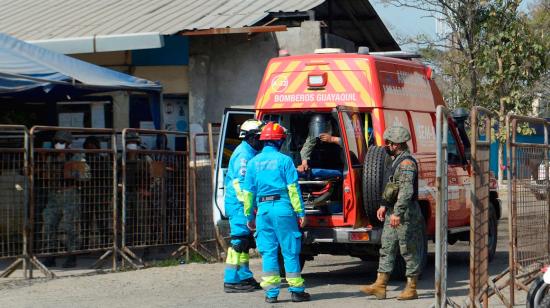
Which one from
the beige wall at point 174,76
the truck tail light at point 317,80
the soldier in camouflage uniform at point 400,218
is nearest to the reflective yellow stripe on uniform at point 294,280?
the soldier in camouflage uniform at point 400,218

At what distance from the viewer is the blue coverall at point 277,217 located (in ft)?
33.3

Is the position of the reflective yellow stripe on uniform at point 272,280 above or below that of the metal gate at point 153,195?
below

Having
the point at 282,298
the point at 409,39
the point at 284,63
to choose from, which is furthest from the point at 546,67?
the point at 282,298

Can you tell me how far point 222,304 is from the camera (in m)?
10.1

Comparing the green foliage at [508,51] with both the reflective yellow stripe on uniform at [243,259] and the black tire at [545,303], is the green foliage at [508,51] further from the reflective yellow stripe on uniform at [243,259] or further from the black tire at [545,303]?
the black tire at [545,303]

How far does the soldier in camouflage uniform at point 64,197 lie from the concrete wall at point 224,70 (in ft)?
20.0

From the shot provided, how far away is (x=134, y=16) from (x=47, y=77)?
20.3 feet

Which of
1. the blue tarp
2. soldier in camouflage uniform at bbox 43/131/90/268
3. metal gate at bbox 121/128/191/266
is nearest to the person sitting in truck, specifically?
metal gate at bbox 121/128/191/266

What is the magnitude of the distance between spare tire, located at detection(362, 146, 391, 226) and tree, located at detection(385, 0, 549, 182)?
15.9 m

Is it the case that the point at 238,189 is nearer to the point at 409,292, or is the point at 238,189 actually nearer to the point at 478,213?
the point at 409,292

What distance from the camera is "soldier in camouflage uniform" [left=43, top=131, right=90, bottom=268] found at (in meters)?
12.3

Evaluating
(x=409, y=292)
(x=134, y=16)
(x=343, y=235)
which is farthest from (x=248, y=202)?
(x=134, y=16)

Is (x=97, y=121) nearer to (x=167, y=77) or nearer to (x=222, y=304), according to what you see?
(x=167, y=77)

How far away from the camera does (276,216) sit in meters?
10.2
